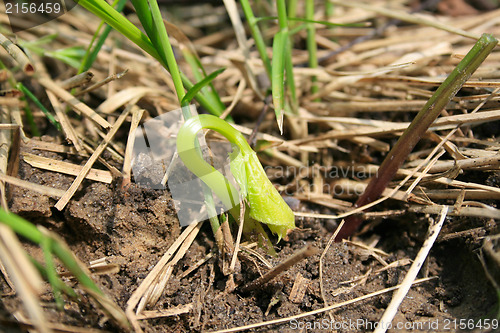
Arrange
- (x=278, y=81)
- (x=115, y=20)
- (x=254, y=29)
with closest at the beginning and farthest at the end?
(x=115, y=20) < (x=278, y=81) < (x=254, y=29)

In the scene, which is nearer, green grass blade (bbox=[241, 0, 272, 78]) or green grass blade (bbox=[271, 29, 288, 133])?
green grass blade (bbox=[271, 29, 288, 133])

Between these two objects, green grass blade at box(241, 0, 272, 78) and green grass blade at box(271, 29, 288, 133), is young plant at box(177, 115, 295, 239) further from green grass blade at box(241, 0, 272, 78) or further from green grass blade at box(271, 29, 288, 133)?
green grass blade at box(241, 0, 272, 78)

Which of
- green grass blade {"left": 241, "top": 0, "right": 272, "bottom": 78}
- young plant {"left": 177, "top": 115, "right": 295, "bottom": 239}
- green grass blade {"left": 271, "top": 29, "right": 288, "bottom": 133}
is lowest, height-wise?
young plant {"left": 177, "top": 115, "right": 295, "bottom": 239}

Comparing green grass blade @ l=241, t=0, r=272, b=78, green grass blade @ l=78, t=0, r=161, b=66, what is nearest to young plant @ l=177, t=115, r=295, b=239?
green grass blade @ l=78, t=0, r=161, b=66

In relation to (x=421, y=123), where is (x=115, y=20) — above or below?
above

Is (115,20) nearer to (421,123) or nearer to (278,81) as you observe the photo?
(278,81)

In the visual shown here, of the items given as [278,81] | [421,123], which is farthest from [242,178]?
[421,123]

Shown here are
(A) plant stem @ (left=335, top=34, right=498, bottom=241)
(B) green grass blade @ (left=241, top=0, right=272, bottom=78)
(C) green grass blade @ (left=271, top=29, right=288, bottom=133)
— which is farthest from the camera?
(B) green grass blade @ (left=241, top=0, right=272, bottom=78)
